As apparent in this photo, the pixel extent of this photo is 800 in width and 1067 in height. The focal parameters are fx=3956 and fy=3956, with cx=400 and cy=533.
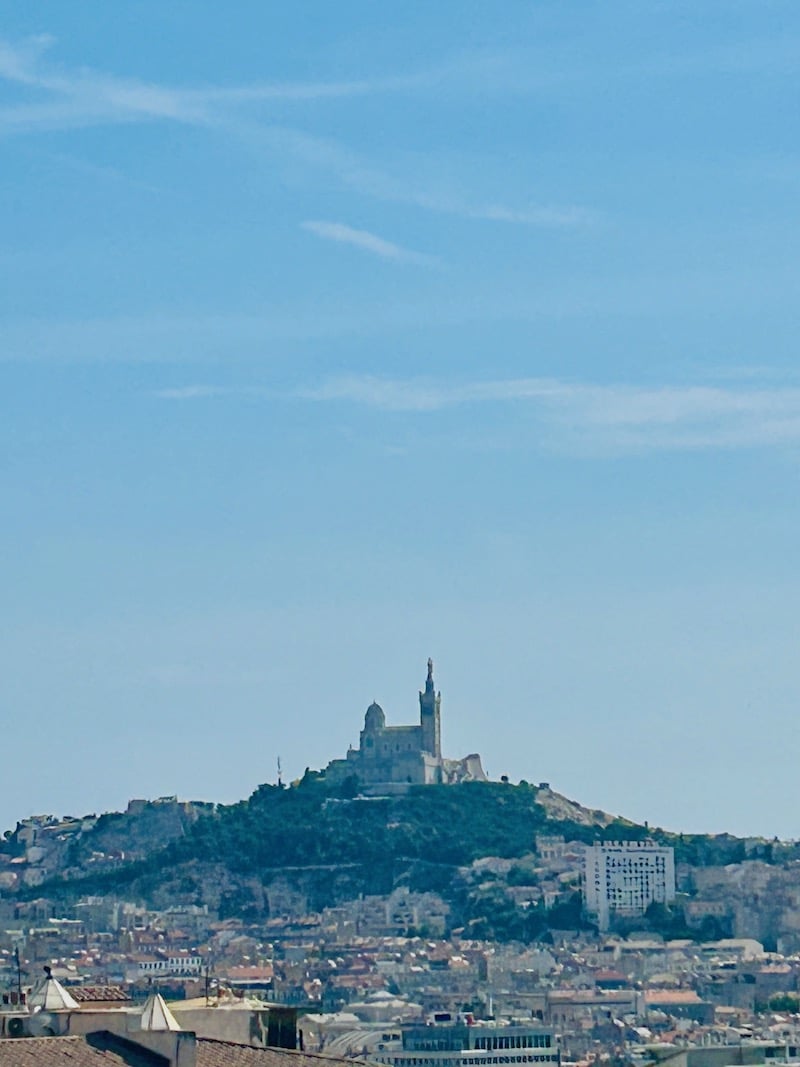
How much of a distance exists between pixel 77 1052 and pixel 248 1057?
138 cm

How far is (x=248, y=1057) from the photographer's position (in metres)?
26.4

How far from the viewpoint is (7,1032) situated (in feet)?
95.1

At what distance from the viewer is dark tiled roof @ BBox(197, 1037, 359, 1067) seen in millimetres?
26219

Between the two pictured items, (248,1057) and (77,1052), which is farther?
(248,1057)

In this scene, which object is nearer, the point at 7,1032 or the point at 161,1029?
the point at 161,1029

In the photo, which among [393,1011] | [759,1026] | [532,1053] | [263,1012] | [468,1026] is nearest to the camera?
[263,1012]

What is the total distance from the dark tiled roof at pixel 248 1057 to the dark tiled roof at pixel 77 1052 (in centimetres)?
48

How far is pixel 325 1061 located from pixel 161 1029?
51.4 inches

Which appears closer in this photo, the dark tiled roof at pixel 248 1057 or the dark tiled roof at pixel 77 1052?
the dark tiled roof at pixel 77 1052

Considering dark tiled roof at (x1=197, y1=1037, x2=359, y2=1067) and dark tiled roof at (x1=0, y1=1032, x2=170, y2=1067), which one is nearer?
dark tiled roof at (x1=0, y1=1032, x2=170, y2=1067)

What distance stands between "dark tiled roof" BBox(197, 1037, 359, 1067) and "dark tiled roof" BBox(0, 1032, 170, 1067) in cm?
48

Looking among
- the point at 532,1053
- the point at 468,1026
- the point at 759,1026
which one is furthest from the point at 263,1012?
the point at 759,1026

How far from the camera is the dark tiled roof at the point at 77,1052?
25.2 meters

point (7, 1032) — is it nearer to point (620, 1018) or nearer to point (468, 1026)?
point (468, 1026)
